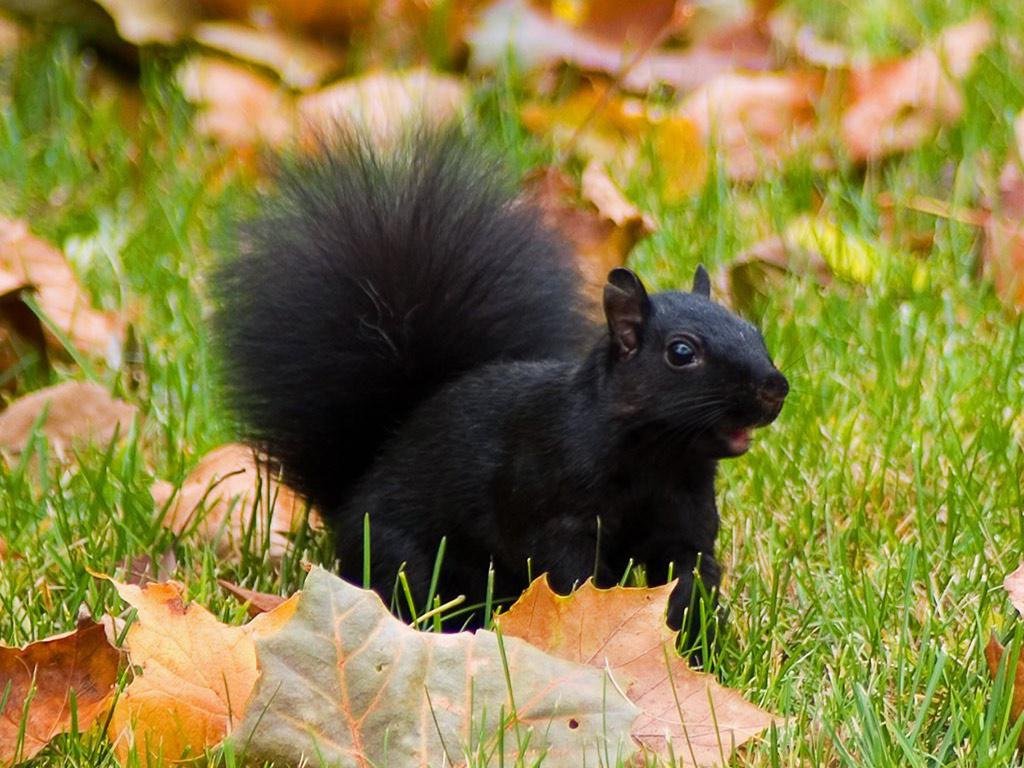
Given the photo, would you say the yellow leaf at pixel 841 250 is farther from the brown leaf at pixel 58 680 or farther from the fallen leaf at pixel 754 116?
the brown leaf at pixel 58 680

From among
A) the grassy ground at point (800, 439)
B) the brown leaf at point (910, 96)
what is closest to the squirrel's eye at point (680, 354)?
the grassy ground at point (800, 439)

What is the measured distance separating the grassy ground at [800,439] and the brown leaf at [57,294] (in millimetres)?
59

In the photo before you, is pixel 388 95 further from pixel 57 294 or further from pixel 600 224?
pixel 57 294

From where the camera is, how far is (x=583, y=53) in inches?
159

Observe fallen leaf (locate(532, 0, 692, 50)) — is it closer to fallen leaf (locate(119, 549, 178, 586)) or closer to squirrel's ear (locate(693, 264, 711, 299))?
squirrel's ear (locate(693, 264, 711, 299))

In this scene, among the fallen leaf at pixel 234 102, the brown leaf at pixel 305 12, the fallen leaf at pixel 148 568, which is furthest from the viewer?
the brown leaf at pixel 305 12

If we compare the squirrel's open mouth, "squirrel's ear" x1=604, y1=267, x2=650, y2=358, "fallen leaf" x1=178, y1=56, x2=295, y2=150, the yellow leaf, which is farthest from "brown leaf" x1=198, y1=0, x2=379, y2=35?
the squirrel's open mouth

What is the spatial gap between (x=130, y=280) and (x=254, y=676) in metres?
1.58

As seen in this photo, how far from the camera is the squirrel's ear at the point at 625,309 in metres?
2.11

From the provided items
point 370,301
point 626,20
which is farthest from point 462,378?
point 626,20

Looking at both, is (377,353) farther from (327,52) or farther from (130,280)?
(327,52)

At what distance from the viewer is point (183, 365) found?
120 inches

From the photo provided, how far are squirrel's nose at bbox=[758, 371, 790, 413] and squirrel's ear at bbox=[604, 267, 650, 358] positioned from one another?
7.3 inches

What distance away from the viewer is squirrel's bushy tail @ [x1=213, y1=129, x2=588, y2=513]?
7.93 feet
